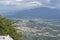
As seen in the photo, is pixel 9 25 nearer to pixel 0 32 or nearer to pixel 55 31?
pixel 0 32

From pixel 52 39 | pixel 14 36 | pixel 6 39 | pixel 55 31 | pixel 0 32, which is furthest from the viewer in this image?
pixel 55 31

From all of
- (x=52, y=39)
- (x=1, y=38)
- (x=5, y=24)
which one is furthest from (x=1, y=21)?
(x=52, y=39)

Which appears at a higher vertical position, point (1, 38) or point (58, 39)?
Answer: point (1, 38)

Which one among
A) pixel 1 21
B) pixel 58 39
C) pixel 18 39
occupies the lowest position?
pixel 58 39

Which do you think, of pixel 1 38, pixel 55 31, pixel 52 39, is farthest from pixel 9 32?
pixel 55 31

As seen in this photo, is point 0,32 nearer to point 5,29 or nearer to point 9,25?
point 5,29

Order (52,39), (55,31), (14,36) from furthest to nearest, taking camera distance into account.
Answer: (55,31), (52,39), (14,36)

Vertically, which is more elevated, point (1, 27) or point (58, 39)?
point (1, 27)

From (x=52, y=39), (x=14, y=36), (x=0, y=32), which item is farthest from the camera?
(x=52, y=39)

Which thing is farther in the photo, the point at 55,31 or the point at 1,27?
the point at 55,31
